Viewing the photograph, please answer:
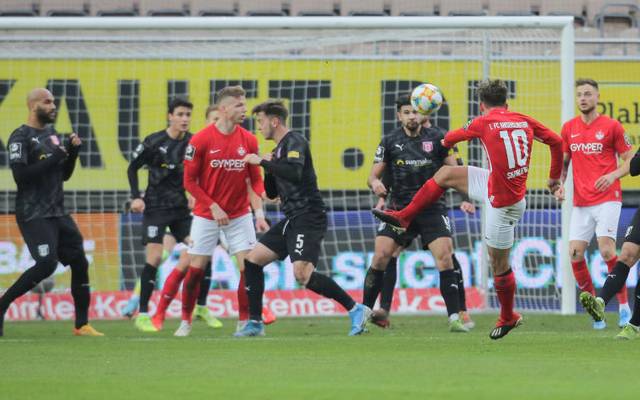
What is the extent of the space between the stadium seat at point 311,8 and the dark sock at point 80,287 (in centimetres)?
829

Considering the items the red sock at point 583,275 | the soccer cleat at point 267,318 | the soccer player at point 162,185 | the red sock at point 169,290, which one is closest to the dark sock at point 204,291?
the soccer player at point 162,185

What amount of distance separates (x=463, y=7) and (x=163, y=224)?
7.92 metres

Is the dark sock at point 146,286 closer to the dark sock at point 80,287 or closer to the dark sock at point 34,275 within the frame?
the dark sock at point 80,287

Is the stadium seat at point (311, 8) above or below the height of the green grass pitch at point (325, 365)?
above

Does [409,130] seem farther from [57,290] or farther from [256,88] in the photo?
[57,290]


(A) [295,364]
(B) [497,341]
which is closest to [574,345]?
(B) [497,341]

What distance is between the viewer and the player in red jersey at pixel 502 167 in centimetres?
871

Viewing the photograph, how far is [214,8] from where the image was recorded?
18406mm

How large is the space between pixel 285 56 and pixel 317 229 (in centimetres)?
539

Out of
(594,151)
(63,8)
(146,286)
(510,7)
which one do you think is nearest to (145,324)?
(146,286)

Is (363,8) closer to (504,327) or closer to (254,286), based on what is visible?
(254,286)

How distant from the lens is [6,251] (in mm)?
14469

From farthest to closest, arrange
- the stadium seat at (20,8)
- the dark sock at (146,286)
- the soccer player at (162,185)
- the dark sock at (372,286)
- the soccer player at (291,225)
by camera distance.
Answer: the stadium seat at (20,8)
the soccer player at (162,185)
the dark sock at (146,286)
the dark sock at (372,286)
the soccer player at (291,225)

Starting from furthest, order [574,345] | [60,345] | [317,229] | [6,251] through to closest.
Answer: [6,251]
[317,229]
[60,345]
[574,345]
